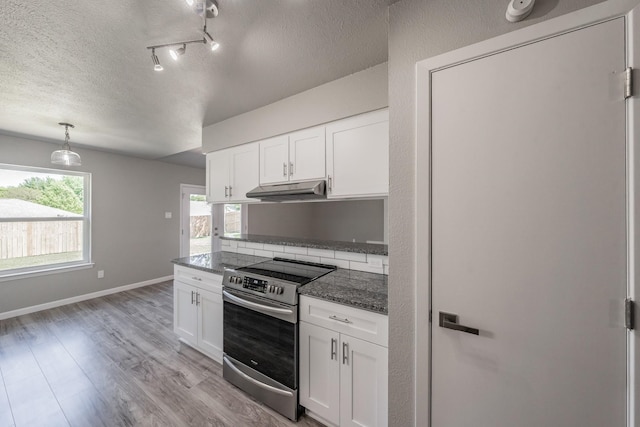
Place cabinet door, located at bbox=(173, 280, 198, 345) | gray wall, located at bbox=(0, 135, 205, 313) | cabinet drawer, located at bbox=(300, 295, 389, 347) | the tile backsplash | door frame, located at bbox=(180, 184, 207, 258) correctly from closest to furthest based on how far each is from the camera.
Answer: cabinet drawer, located at bbox=(300, 295, 389, 347) → the tile backsplash → cabinet door, located at bbox=(173, 280, 198, 345) → gray wall, located at bbox=(0, 135, 205, 313) → door frame, located at bbox=(180, 184, 207, 258)

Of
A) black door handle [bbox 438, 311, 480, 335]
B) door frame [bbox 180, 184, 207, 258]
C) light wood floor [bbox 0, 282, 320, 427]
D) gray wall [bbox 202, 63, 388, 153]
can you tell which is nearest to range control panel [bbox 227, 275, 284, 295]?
light wood floor [bbox 0, 282, 320, 427]

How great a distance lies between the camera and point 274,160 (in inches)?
89.7

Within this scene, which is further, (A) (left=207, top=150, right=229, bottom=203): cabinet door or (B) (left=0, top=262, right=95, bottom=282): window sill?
(B) (left=0, top=262, right=95, bottom=282): window sill

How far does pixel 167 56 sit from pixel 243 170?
3.69ft

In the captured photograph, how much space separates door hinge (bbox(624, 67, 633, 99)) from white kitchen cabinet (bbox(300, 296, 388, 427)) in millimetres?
1266

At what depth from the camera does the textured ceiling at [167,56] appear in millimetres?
1201

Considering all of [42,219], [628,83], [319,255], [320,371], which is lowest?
[320,371]

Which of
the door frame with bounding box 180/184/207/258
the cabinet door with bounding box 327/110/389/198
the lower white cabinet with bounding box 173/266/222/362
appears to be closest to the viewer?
the cabinet door with bounding box 327/110/389/198

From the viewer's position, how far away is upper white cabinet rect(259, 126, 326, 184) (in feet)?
6.63

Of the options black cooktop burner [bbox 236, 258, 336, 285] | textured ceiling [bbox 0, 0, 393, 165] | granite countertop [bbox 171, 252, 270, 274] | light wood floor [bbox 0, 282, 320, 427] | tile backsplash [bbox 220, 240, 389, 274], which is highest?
textured ceiling [bbox 0, 0, 393, 165]

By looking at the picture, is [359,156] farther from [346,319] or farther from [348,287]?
[346,319]

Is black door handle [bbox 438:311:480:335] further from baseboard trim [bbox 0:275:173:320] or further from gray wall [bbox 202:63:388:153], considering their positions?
baseboard trim [bbox 0:275:173:320]

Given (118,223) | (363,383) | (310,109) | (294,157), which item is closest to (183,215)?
(118,223)

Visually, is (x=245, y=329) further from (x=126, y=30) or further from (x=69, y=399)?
(x=126, y=30)
